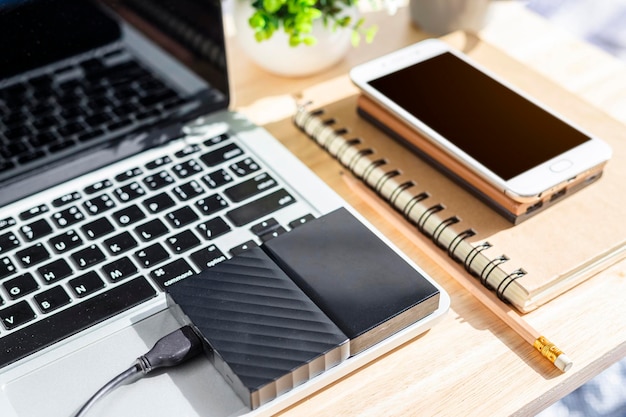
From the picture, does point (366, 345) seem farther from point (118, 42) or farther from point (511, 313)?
point (118, 42)

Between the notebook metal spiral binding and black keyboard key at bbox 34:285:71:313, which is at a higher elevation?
black keyboard key at bbox 34:285:71:313

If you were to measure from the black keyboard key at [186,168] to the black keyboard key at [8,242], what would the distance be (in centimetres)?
16

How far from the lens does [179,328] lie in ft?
1.93

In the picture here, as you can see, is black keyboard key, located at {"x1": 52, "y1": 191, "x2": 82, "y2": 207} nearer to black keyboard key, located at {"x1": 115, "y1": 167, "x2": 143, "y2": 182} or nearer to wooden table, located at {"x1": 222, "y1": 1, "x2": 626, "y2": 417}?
black keyboard key, located at {"x1": 115, "y1": 167, "x2": 143, "y2": 182}

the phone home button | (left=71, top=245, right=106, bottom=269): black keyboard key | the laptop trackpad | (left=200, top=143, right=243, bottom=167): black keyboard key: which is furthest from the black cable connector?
the phone home button

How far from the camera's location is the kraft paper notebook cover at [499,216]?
0.63 m

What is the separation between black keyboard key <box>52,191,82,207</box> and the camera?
2.31 ft

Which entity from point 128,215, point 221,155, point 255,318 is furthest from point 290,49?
point 255,318

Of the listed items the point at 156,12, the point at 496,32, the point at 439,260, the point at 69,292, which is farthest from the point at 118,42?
the point at 496,32

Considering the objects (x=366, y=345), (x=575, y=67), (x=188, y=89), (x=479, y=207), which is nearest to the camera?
(x=366, y=345)

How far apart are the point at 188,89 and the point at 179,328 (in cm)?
30

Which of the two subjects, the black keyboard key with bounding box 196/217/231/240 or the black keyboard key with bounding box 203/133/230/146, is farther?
the black keyboard key with bounding box 203/133/230/146

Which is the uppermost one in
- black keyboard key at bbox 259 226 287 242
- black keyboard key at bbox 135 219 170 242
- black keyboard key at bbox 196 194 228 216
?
black keyboard key at bbox 135 219 170 242

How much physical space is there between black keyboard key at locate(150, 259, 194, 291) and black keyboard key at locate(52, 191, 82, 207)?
131 millimetres
